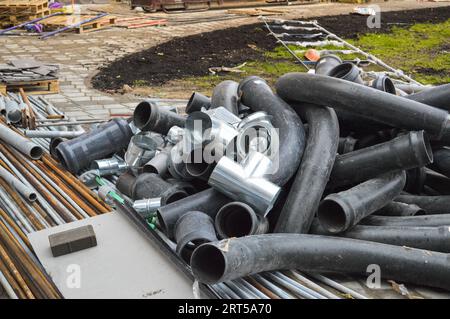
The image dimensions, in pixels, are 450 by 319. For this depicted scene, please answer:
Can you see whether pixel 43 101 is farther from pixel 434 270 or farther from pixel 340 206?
pixel 434 270

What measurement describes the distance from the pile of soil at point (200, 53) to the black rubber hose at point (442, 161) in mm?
5594

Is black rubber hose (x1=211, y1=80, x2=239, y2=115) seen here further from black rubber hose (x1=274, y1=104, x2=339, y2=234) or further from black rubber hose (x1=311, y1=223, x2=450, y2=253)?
black rubber hose (x1=311, y1=223, x2=450, y2=253)

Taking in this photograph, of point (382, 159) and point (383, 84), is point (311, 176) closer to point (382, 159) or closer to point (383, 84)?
point (382, 159)

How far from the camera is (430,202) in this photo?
3.24 meters

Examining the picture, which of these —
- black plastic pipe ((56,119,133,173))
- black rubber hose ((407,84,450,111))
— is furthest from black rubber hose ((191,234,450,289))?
black plastic pipe ((56,119,133,173))

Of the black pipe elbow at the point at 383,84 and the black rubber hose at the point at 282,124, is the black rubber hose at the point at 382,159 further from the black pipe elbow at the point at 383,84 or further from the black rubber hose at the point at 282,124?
the black pipe elbow at the point at 383,84

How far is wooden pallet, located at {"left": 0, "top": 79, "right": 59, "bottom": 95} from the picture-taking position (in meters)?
7.10

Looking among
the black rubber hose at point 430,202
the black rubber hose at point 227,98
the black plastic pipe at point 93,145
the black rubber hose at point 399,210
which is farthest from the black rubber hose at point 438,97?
the black plastic pipe at point 93,145

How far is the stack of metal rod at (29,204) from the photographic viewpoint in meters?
2.86

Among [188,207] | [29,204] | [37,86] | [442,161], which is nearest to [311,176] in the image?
[188,207]

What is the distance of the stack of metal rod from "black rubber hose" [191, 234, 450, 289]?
837mm

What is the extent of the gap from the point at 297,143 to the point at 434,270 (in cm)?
110

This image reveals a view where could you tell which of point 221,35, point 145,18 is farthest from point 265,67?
point 145,18

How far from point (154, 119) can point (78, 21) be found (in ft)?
31.7
